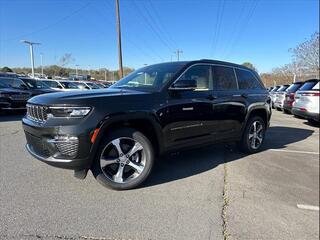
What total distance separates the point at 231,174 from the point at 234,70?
2.14m

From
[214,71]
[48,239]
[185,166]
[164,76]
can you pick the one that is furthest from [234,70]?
[48,239]

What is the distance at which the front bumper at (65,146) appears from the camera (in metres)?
3.54

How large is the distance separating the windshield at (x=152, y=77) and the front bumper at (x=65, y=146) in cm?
139

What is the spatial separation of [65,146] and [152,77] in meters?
2.01

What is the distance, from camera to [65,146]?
11.7 ft

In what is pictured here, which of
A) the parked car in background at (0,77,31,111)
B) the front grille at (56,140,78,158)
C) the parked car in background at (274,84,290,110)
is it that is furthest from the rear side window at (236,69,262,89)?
the parked car in background at (274,84,290,110)

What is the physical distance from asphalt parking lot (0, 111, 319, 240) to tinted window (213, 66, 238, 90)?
56.4 inches

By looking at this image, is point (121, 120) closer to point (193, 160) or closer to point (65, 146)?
point (65, 146)

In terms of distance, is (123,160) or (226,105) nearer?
(123,160)

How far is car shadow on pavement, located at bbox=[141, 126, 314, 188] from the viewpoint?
4684 mm

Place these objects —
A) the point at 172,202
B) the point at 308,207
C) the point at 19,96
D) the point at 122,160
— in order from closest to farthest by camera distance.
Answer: the point at 308,207
the point at 172,202
the point at 122,160
the point at 19,96

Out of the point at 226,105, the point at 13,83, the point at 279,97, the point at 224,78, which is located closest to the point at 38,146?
the point at 226,105

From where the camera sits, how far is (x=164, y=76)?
476cm

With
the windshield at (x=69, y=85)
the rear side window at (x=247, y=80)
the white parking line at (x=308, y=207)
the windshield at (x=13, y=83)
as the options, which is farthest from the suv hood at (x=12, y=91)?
the white parking line at (x=308, y=207)
